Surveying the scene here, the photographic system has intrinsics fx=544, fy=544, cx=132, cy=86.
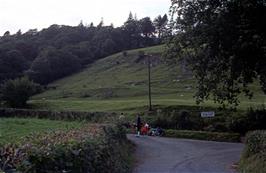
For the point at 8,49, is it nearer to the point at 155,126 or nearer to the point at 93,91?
the point at 93,91

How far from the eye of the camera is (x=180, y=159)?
3238cm

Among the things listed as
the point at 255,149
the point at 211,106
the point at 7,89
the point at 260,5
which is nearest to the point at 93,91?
the point at 7,89

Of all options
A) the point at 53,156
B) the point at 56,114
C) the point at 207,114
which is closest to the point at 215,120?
the point at 207,114

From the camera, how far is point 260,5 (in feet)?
117

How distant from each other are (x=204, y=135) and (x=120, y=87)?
56382mm

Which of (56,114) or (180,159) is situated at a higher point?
(56,114)

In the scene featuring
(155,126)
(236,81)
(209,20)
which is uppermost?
(209,20)

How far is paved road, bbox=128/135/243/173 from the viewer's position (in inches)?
1046

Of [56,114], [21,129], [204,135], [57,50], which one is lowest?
[204,135]

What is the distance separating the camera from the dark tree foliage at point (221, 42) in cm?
3647

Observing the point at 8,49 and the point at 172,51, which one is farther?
the point at 8,49

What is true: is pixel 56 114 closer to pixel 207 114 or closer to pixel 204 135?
pixel 204 135

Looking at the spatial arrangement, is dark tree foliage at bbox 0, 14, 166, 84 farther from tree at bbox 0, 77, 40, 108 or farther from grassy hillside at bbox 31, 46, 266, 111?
tree at bbox 0, 77, 40, 108

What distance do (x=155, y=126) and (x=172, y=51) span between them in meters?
21.5
